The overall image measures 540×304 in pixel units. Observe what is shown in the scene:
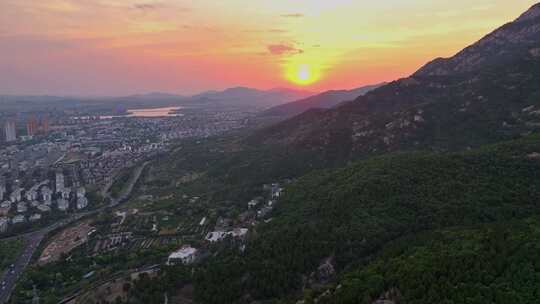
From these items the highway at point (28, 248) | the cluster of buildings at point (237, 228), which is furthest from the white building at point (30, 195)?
the cluster of buildings at point (237, 228)

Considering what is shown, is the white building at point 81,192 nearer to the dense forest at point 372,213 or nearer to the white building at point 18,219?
the white building at point 18,219

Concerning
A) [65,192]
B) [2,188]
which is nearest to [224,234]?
[65,192]

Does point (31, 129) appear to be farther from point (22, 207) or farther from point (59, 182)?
point (22, 207)

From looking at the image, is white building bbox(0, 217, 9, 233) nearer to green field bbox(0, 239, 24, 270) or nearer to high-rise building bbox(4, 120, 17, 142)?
green field bbox(0, 239, 24, 270)

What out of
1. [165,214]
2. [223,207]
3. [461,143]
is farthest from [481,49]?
[165,214]

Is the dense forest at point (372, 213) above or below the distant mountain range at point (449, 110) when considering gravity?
below
